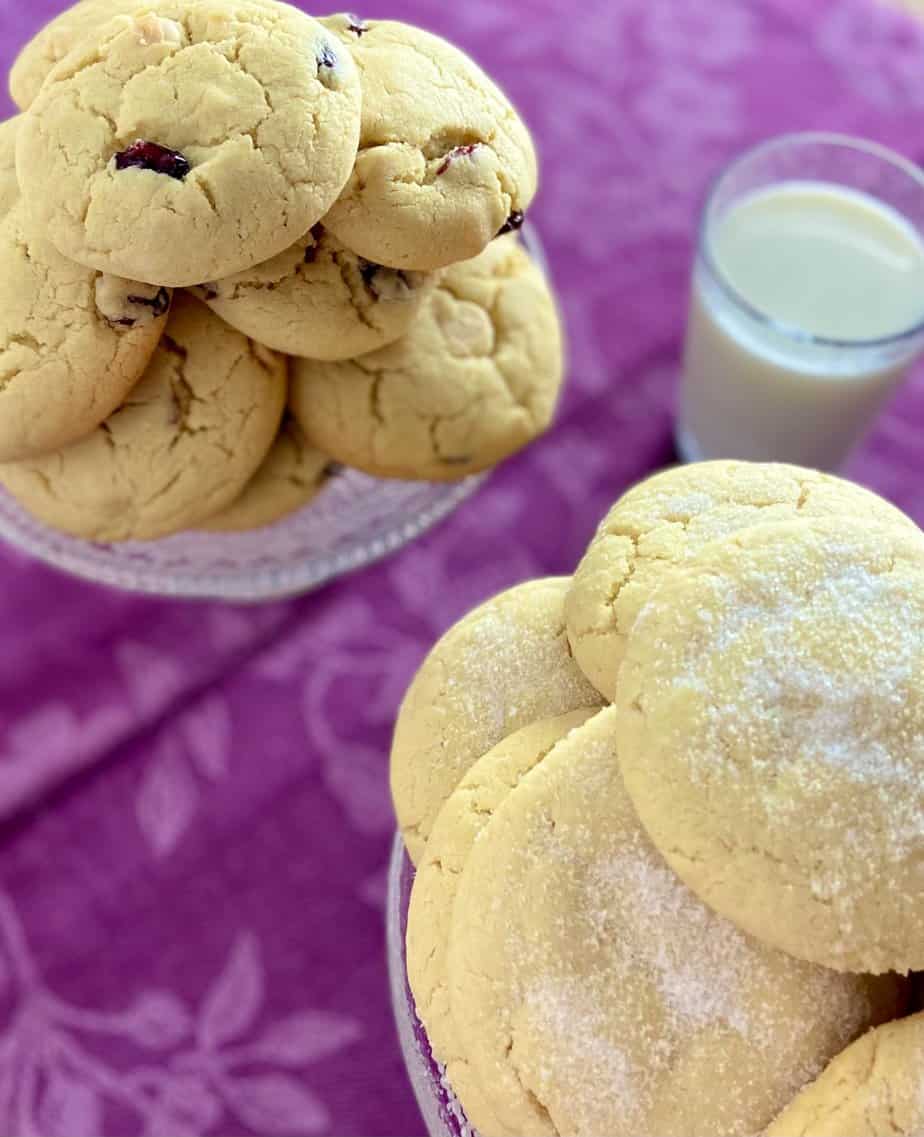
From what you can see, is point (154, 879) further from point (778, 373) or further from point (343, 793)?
point (778, 373)

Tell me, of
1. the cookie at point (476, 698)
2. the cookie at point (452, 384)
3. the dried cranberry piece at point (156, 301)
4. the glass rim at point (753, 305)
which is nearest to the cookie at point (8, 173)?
the dried cranberry piece at point (156, 301)

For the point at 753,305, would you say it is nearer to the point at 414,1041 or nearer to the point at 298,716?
the point at 298,716

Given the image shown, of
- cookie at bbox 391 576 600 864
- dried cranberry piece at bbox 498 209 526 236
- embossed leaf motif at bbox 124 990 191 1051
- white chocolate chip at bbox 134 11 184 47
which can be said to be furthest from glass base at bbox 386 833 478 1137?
white chocolate chip at bbox 134 11 184 47

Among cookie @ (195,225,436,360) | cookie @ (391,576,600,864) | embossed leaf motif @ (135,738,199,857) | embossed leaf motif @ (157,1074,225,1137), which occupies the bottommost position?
embossed leaf motif @ (157,1074,225,1137)

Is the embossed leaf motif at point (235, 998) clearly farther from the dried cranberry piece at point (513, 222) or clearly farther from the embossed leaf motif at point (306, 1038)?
the dried cranberry piece at point (513, 222)

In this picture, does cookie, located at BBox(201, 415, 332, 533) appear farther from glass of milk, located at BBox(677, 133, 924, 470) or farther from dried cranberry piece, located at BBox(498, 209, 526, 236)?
glass of milk, located at BBox(677, 133, 924, 470)
